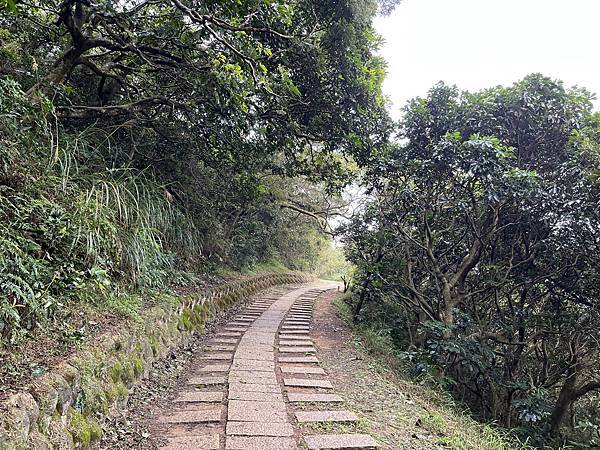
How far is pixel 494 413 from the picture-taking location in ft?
21.6

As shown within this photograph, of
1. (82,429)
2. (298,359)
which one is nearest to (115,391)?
(82,429)

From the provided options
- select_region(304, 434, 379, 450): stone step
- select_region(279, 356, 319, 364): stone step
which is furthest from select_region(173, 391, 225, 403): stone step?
select_region(279, 356, 319, 364): stone step

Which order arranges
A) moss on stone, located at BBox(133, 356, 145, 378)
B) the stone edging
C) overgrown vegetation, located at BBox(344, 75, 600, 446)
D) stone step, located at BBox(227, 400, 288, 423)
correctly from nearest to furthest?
the stone edging → stone step, located at BBox(227, 400, 288, 423) → moss on stone, located at BBox(133, 356, 145, 378) → overgrown vegetation, located at BBox(344, 75, 600, 446)

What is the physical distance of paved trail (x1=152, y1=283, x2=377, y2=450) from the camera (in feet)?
8.64

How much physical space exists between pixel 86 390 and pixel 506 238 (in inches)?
259

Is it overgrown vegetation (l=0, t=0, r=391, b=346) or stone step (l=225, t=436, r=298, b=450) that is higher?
overgrown vegetation (l=0, t=0, r=391, b=346)

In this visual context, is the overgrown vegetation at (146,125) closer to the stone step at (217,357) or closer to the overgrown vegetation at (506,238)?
the stone step at (217,357)

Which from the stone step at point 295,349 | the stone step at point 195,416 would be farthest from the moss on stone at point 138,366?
the stone step at point 295,349

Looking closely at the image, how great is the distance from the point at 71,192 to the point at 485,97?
6157mm

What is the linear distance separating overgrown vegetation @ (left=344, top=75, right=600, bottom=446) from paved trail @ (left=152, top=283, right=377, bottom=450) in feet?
7.75

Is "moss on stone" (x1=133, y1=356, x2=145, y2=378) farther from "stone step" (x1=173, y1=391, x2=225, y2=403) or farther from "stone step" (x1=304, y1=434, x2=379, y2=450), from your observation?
"stone step" (x1=304, y1=434, x2=379, y2=450)

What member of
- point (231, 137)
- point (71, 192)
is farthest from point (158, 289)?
point (231, 137)

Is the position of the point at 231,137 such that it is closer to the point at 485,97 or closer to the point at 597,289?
the point at 485,97

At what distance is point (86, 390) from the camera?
97.7 inches
